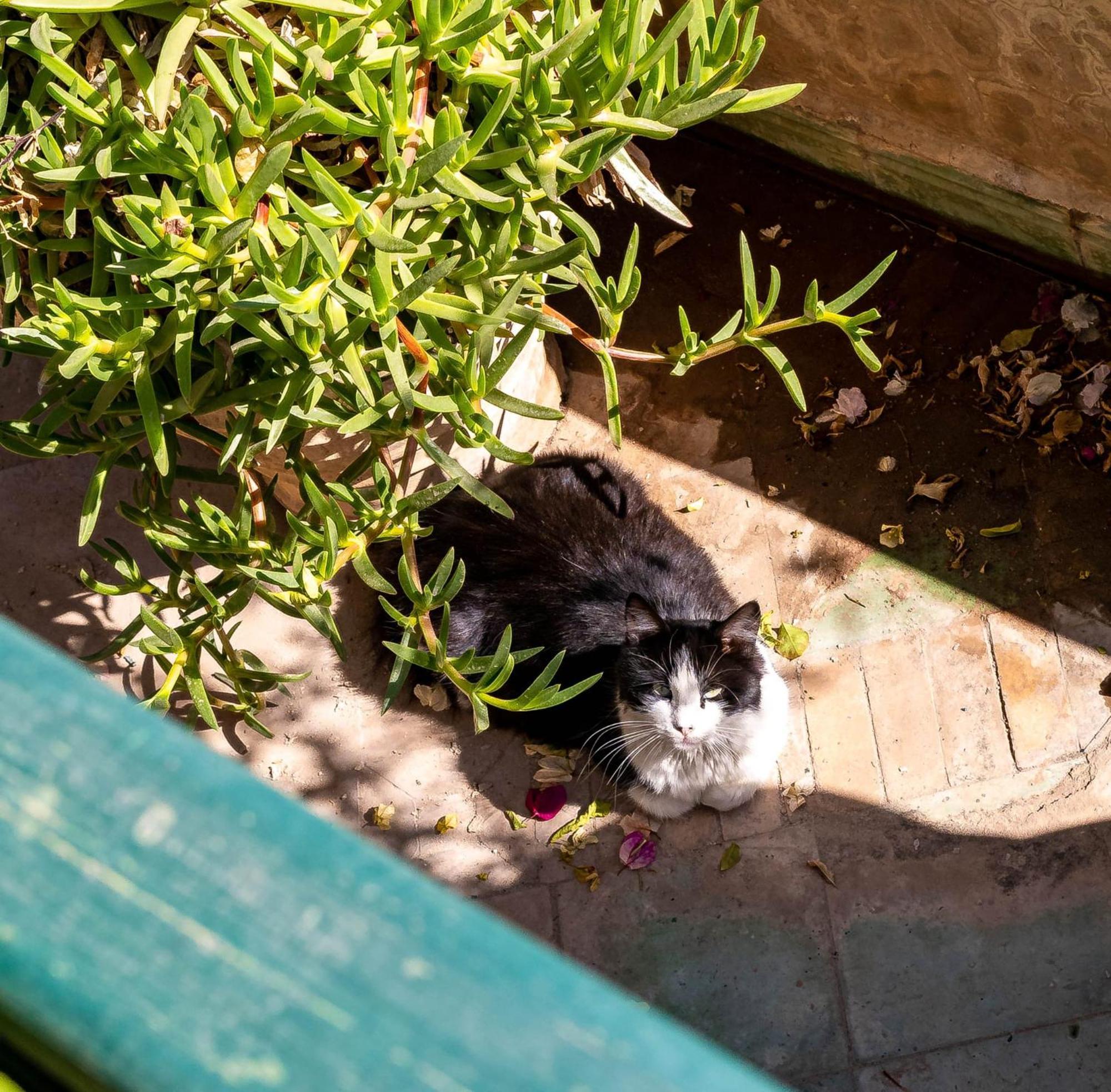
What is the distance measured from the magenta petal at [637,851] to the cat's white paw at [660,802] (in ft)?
0.26

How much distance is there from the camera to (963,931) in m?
2.46

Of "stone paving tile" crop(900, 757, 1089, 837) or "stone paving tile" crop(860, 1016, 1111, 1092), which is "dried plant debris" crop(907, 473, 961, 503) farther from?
"stone paving tile" crop(860, 1016, 1111, 1092)

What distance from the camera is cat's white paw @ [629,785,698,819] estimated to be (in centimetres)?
258

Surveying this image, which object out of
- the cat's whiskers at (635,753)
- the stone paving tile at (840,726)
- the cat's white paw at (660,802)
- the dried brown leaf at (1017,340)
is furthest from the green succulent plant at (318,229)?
the dried brown leaf at (1017,340)

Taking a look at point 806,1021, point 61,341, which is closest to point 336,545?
point 61,341

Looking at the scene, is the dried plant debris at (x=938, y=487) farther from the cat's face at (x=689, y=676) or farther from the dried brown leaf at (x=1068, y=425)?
the cat's face at (x=689, y=676)

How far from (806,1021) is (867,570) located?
110 centimetres

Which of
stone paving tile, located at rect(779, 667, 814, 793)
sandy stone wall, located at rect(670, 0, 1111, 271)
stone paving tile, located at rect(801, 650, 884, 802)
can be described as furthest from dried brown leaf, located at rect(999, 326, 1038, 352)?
stone paving tile, located at rect(779, 667, 814, 793)

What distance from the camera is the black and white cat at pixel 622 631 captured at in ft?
7.73

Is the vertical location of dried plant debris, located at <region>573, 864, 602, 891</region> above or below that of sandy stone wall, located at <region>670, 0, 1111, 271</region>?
below

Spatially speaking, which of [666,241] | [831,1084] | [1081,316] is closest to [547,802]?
[831,1084]

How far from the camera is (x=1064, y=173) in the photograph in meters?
2.54

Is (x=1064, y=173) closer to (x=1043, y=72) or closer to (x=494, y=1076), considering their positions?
(x=1043, y=72)

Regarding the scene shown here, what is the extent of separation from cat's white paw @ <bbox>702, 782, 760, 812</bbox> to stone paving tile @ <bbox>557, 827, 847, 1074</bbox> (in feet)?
0.34
